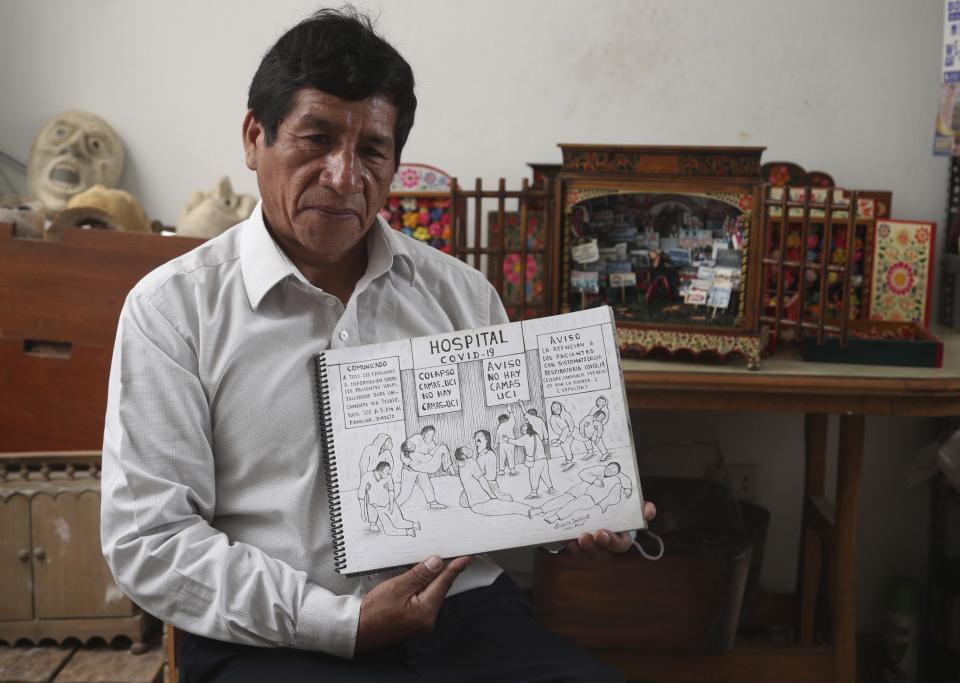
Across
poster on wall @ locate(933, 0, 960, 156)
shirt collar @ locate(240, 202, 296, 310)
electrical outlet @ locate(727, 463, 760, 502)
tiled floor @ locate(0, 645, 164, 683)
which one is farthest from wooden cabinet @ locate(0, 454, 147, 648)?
poster on wall @ locate(933, 0, 960, 156)

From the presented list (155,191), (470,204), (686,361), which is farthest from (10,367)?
(686,361)

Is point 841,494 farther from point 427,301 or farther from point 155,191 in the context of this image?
point 155,191

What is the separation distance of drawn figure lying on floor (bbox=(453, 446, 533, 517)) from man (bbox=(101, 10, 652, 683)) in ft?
0.23

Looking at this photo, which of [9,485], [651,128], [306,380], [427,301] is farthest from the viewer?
[651,128]

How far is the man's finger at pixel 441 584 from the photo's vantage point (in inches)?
43.7

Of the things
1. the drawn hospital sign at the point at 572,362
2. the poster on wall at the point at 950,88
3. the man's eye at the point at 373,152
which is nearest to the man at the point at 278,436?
the man's eye at the point at 373,152

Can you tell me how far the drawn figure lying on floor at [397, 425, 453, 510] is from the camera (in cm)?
114

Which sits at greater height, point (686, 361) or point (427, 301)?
point (427, 301)

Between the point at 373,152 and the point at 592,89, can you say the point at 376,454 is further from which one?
the point at 592,89

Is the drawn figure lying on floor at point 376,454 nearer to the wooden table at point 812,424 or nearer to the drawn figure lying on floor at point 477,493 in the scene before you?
the drawn figure lying on floor at point 477,493

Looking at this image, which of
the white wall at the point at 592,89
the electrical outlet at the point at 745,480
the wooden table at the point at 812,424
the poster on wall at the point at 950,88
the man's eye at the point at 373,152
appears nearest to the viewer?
the man's eye at the point at 373,152

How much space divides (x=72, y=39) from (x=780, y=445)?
2007mm

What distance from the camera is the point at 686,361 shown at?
1.78 meters
